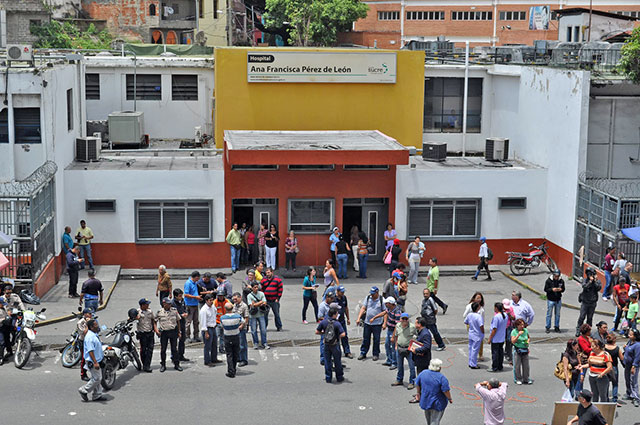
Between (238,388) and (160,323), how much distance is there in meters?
2.13

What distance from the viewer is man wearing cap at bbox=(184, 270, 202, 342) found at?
857 inches

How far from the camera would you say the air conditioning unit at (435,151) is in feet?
106

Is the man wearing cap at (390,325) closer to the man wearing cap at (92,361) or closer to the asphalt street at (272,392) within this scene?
the asphalt street at (272,392)

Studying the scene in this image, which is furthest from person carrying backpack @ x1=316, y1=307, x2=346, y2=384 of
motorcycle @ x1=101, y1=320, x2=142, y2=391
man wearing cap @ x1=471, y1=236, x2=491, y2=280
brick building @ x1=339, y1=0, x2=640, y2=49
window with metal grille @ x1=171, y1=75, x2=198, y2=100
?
brick building @ x1=339, y1=0, x2=640, y2=49

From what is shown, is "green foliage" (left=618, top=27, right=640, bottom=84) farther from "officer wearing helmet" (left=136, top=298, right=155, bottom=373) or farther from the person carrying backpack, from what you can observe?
"officer wearing helmet" (left=136, top=298, right=155, bottom=373)

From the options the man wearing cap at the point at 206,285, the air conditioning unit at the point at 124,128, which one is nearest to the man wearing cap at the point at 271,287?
the man wearing cap at the point at 206,285

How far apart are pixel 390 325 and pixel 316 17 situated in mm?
63495

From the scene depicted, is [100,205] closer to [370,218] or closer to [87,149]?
[87,149]

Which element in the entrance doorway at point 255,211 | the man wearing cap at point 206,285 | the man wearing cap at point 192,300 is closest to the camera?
the man wearing cap at point 192,300

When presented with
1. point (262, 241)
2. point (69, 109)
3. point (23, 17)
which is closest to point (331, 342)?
point (262, 241)

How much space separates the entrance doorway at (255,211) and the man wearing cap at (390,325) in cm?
1075

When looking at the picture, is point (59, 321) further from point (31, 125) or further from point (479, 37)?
point (479, 37)

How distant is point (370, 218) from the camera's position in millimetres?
30875

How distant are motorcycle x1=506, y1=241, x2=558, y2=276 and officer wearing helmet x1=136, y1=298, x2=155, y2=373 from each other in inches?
537
